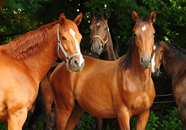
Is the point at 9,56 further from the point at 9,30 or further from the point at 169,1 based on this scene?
the point at 169,1

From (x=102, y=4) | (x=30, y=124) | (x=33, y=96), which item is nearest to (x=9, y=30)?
(x=102, y=4)

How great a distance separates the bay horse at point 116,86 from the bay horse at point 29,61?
3.48 feet

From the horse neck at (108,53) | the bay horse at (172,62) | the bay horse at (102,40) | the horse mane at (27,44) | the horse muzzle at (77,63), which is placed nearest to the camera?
the horse muzzle at (77,63)

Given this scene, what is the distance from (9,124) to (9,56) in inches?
38.6

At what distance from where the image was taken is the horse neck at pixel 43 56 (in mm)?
5004

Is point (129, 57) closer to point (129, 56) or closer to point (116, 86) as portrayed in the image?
point (129, 56)

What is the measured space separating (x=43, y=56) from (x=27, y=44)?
0.97ft

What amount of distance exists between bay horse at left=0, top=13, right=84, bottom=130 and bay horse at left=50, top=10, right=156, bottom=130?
1.06 meters

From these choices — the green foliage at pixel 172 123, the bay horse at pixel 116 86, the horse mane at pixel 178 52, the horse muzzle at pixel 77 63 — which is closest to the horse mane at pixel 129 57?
the bay horse at pixel 116 86

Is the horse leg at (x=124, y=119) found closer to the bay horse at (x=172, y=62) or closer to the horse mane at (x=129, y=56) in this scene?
the horse mane at (x=129, y=56)

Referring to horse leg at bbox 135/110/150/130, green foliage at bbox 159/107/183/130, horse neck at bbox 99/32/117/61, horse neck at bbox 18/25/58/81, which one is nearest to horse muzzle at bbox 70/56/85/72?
horse neck at bbox 18/25/58/81

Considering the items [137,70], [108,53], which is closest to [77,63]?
[137,70]

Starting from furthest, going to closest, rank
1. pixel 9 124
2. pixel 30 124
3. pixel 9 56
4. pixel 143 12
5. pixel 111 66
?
pixel 143 12
pixel 30 124
pixel 111 66
pixel 9 56
pixel 9 124

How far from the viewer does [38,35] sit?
198 inches
